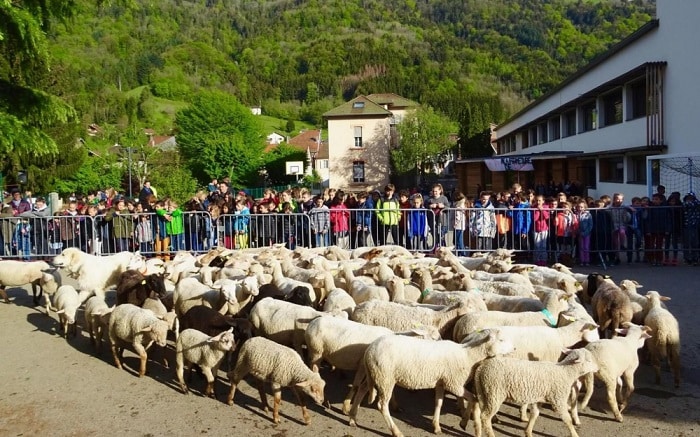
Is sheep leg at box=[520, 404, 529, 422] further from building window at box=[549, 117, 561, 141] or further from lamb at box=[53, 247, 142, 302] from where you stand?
building window at box=[549, 117, 561, 141]

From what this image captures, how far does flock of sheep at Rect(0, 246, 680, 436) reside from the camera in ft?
19.6

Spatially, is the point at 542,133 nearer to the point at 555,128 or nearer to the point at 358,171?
the point at 555,128

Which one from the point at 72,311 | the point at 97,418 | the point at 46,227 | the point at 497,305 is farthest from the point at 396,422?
the point at 46,227

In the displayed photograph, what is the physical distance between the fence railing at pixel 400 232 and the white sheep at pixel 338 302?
21.5ft

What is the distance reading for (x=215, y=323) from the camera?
7.68m

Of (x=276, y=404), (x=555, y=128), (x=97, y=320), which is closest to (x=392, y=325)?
(x=276, y=404)

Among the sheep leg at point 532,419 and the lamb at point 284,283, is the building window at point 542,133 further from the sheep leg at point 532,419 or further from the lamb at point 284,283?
the sheep leg at point 532,419

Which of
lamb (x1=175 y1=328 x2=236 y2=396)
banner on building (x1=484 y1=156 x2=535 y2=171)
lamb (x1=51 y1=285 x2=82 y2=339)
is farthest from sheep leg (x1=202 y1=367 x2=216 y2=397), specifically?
banner on building (x1=484 y1=156 x2=535 y2=171)

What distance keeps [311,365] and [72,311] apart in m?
4.63

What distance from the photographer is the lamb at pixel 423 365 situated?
596 centimetres

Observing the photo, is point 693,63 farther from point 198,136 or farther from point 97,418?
point 198,136

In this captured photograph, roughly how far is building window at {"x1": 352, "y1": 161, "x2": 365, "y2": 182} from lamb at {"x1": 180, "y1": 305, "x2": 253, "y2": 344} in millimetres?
52146

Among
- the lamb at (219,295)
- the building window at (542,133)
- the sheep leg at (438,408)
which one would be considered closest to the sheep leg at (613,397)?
the sheep leg at (438,408)

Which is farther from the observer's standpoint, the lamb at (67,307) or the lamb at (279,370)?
the lamb at (67,307)
